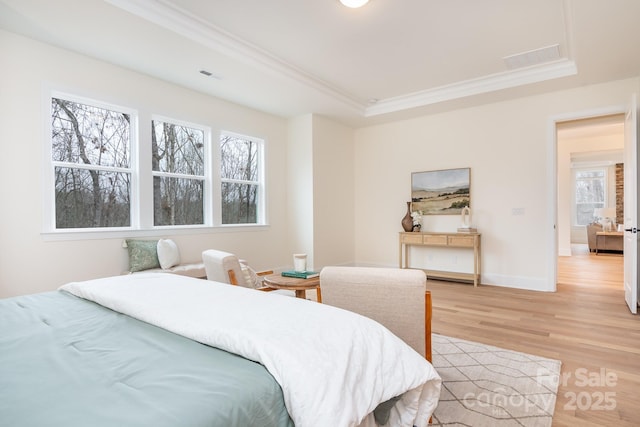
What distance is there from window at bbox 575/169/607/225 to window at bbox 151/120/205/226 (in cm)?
1118

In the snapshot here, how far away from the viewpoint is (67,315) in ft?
5.11

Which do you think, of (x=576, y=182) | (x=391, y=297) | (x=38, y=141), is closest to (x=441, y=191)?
(x=391, y=297)

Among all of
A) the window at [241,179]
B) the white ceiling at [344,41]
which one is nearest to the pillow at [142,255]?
the window at [241,179]

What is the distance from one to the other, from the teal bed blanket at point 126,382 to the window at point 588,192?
1255 cm

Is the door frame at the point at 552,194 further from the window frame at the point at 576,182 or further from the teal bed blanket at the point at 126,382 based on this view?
the window frame at the point at 576,182

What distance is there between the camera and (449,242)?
17.6ft

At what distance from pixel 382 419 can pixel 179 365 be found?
0.79 meters

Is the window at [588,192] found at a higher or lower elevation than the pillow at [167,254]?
higher

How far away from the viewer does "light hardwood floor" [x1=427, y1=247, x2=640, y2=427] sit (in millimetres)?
1992

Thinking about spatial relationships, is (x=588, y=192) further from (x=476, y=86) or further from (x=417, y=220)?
(x=476, y=86)

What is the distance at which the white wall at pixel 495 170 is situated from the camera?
15.9 ft

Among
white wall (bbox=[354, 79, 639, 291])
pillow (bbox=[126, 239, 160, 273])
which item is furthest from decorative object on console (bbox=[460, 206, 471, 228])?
pillow (bbox=[126, 239, 160, 273])

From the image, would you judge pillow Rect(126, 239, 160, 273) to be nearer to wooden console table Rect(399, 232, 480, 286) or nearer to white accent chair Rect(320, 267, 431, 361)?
white accent chair Rect(320, 267, 431, 361)

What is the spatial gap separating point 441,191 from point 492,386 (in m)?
4.06
